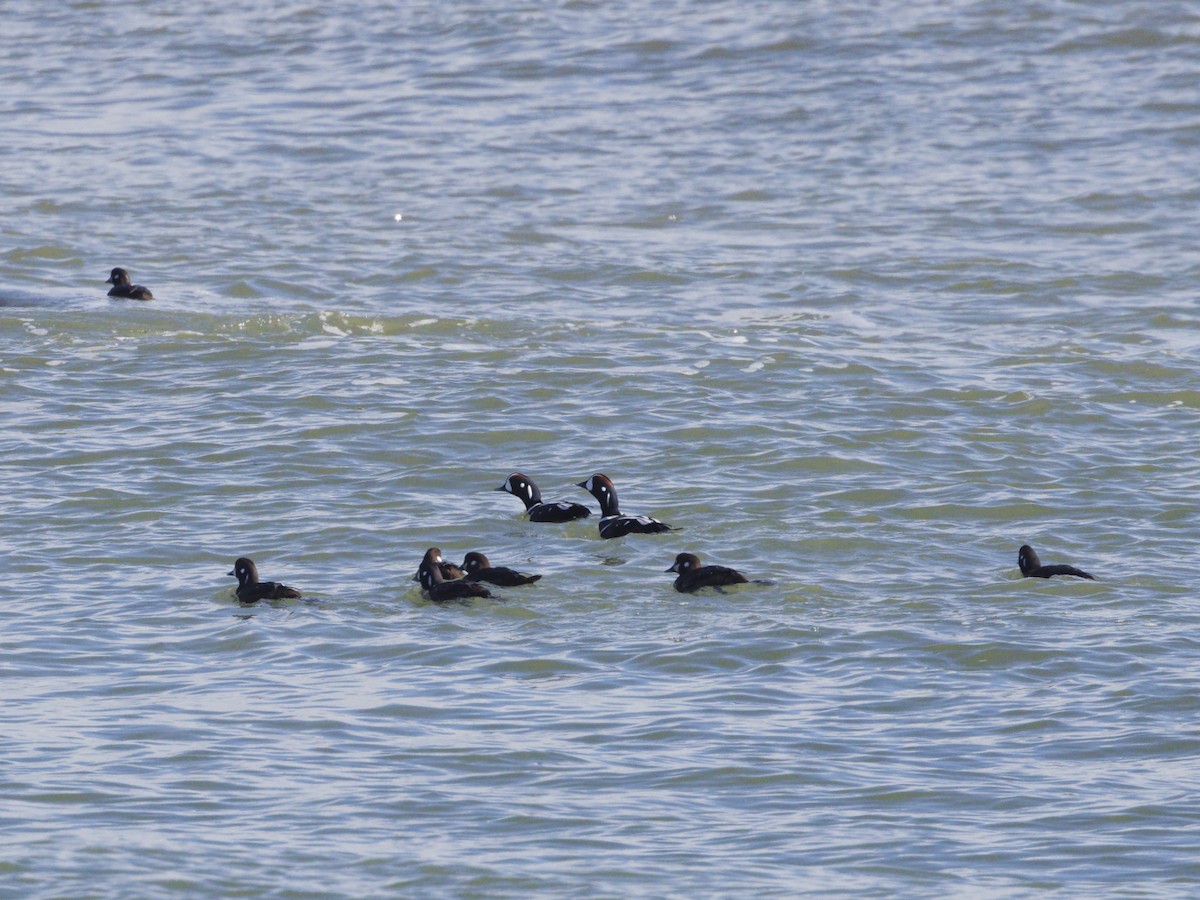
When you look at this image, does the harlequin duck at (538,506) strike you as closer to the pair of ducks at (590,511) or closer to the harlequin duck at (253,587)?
the pair of ducks at (590,511)

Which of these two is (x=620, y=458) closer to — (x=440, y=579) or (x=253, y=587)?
(x=440, y=579)

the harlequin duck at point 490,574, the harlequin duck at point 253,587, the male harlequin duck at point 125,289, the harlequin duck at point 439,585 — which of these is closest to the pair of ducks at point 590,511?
the harlequin duck at point 490,574

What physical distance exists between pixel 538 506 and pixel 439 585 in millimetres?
2516

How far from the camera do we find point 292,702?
11.4m

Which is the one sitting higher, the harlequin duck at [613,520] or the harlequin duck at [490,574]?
the harlequin duck at [613,520]

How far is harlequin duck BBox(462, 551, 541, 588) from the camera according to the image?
13492mm

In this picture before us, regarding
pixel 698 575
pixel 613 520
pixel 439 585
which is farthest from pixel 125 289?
pixel 698 575

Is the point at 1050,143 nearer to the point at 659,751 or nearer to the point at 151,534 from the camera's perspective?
the point at 151,534

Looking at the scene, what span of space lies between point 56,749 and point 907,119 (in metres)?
23.3

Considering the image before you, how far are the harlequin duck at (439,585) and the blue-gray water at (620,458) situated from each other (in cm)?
14

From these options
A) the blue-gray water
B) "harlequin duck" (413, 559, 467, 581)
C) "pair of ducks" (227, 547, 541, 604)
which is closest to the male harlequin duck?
→ the blue-gray water

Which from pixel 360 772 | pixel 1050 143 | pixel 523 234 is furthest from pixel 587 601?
pixel 1050 143

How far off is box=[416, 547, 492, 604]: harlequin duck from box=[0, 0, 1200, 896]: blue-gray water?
0.46ft

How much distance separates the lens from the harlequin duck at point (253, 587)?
513 inches
